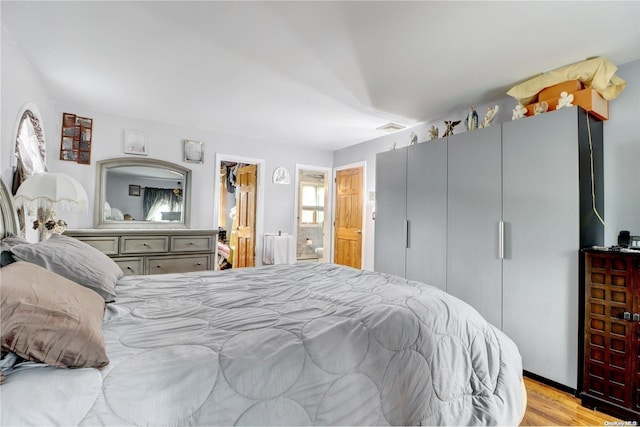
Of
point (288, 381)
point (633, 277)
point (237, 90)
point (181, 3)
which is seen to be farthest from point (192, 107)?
point (633, 277)

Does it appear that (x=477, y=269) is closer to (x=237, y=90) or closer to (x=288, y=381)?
(x=288, y=381)

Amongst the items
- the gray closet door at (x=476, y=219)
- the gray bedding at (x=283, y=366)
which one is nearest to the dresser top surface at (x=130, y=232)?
the gray bedding at (x=283, y=366)

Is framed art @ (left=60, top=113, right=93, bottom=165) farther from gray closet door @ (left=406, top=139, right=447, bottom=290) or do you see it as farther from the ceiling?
gray closet door @ (left=406, top=139, right=447, bottom=290)

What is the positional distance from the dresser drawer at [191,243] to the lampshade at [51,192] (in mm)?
1467

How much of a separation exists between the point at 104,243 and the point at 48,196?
4.46 feet

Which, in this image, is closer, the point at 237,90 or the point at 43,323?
the point at 43,323

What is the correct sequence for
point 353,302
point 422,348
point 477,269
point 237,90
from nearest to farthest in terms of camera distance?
point 422,348 → point 353,302 → point 477,269 → point 237,90

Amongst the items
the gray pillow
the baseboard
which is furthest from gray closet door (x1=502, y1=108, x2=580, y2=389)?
the gray pillow

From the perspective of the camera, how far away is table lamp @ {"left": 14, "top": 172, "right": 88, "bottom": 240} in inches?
86.3

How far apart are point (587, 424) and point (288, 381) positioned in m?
2.09

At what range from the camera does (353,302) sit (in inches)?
59.6

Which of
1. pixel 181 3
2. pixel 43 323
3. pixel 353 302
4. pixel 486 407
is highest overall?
pixel 181 3

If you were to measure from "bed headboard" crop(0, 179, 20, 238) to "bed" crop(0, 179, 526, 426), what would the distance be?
29 cm

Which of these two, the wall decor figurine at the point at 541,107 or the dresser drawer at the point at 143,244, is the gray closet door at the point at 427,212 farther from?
the dresser drawer at the point at 143,244
